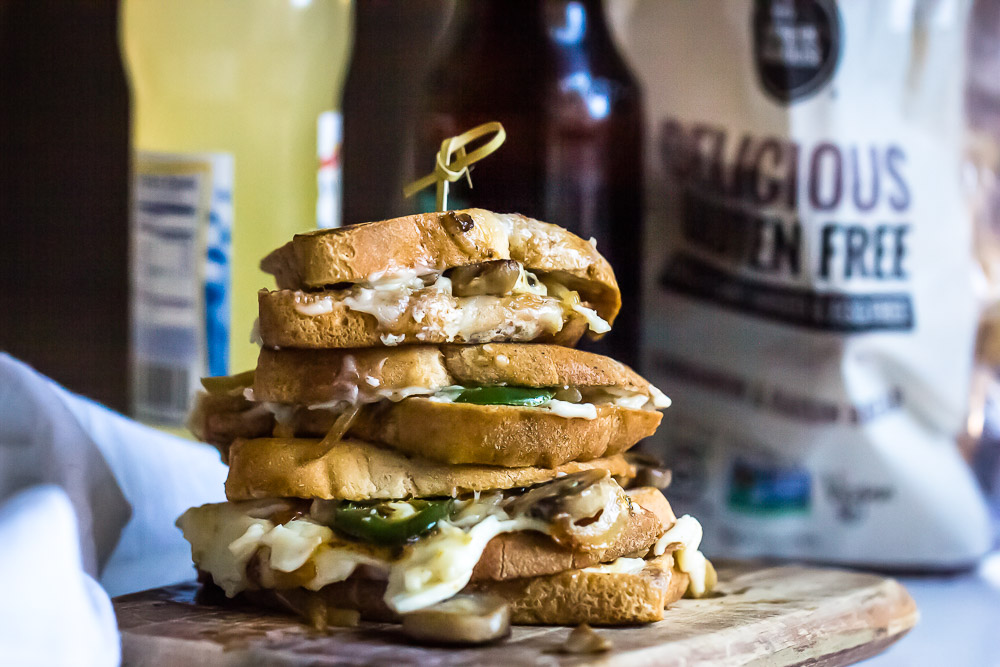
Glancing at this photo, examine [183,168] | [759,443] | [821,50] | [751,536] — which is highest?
[821,50]

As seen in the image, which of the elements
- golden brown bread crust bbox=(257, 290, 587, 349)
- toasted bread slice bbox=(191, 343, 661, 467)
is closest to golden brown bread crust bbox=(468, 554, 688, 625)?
toasted bread slice bbox=(191, 343, 661, 467)

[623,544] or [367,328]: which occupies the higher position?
[367,328]

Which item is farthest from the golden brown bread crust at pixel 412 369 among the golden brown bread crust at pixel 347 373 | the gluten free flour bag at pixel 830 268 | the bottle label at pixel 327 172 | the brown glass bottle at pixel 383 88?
the brown glass bottle at pixel 383 88

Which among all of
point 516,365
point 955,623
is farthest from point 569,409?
point 955,623

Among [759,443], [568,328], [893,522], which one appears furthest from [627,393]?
[893,522]

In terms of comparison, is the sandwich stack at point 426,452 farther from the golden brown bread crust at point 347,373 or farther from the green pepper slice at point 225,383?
the green pepper slice at point 225,383

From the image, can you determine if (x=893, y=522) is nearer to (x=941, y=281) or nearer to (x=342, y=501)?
(x=941, y=281)

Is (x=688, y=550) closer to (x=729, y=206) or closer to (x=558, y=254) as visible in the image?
(x=558, y=254)
